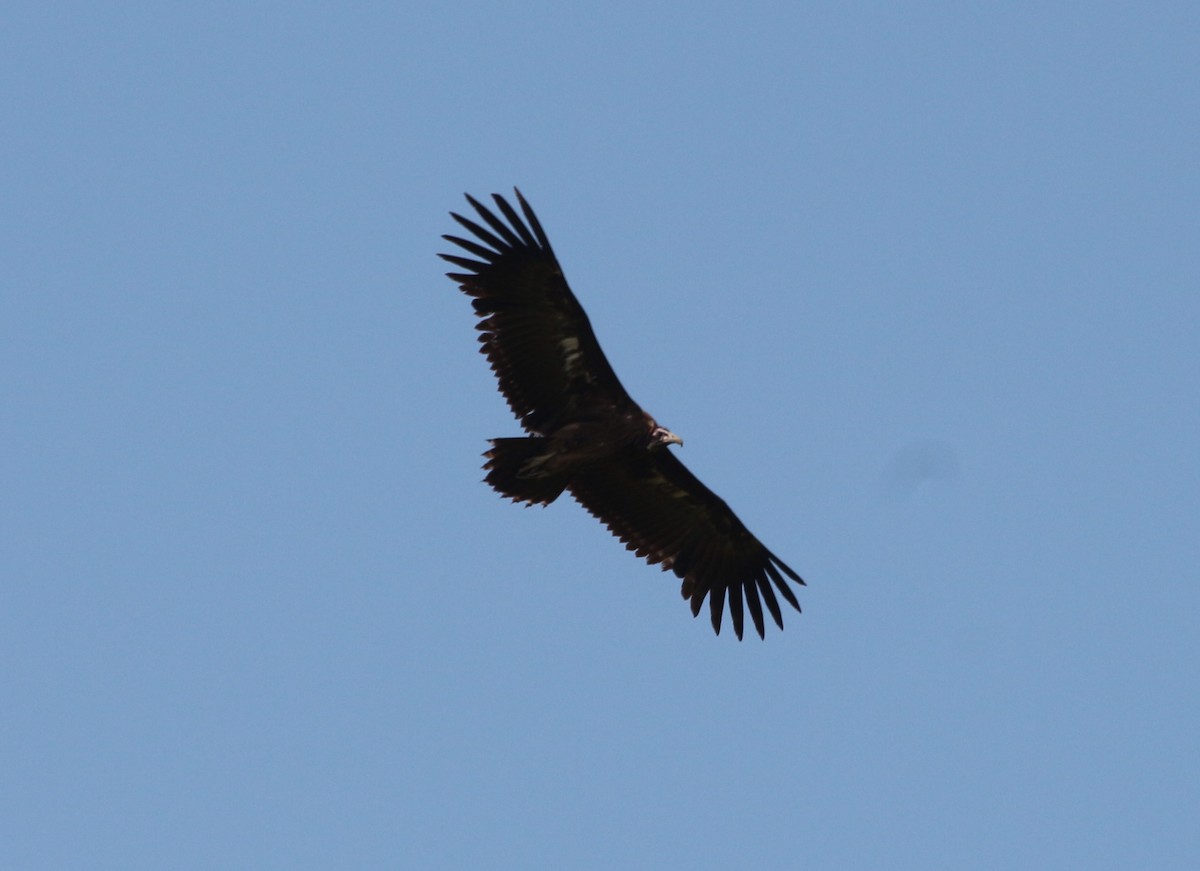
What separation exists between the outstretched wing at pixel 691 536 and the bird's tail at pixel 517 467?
67.5 inches

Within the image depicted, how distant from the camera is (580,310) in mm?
19703

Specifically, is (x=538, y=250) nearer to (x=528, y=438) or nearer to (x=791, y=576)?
(x=528, y=438)

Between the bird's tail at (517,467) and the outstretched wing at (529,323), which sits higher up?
the outstretched wing at (529,323)

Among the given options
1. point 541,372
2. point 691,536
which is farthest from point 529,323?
point 691,536

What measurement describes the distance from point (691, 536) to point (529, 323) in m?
3.87

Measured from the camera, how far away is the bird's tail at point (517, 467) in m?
19.7

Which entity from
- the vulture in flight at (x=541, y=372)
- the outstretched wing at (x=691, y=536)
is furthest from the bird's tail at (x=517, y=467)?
the outstretched wing at (x=691, y=536)

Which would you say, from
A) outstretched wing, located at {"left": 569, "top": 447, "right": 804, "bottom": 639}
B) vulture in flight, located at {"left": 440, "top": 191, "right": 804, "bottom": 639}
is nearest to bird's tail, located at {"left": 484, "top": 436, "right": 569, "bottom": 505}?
vulture in flight, located at {"left": 440, "top": 191, "right": 804, "bottom": 639}

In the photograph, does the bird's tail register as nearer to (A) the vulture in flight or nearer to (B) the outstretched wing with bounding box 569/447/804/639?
(A) the vulture in flight

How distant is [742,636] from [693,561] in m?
1.05

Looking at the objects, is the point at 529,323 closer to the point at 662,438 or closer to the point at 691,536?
the point at 662,438

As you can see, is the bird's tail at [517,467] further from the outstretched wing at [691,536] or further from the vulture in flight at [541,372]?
the outstretched wing at [691,536]

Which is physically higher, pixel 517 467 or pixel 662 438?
pixel 662 438

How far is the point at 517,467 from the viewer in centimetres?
1978
